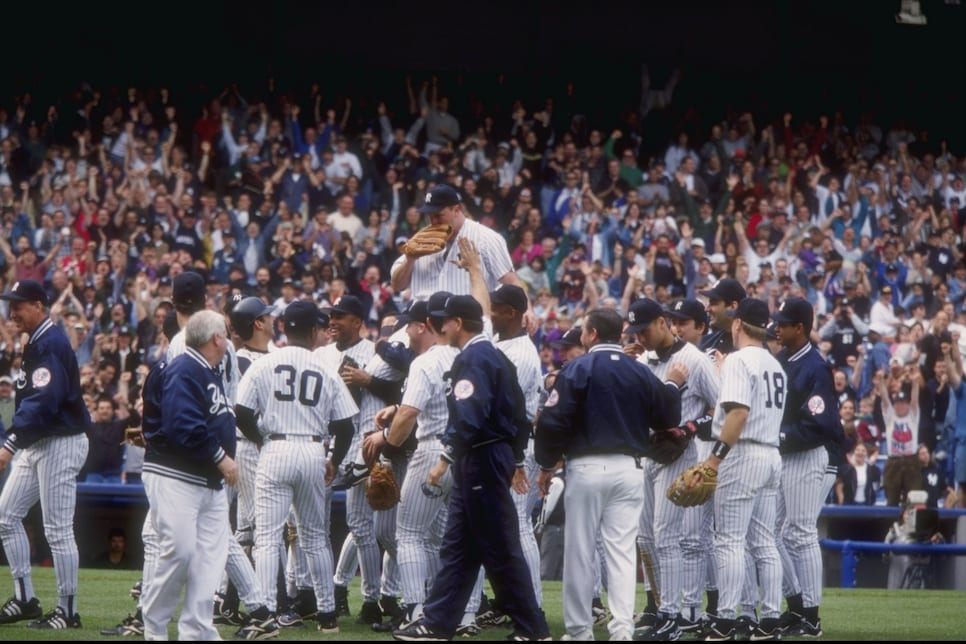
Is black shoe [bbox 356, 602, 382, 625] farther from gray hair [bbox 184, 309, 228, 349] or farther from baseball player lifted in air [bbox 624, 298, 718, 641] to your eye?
gray hair [bbox 184, 309, 228, 349]

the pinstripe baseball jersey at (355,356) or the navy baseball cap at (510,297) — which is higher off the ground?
the navy baseball cap at (510,297)

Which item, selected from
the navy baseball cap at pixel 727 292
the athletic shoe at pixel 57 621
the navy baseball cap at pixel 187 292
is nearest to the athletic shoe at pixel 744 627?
the navy baseball cap at pixel 727 292

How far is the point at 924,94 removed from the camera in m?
27.3

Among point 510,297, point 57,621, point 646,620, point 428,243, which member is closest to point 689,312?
point 510,297

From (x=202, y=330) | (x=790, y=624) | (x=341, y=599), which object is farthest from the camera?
(x=341, y=599)

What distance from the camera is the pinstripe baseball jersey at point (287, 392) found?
31.2 feet

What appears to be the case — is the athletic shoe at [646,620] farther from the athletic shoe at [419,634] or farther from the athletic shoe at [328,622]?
the athletic shoe at [328,622]

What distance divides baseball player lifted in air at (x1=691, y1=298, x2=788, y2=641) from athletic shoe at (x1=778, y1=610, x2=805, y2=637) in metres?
0.39

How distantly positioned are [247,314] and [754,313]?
131 inches

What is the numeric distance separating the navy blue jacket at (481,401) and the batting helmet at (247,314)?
1692 mm

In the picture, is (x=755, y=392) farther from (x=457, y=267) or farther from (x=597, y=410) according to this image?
(x=457, y=267)

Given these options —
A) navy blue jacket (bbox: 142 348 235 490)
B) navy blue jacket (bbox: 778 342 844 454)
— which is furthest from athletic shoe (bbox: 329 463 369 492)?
navy blue jacket (bbox: 778 342 844 454)

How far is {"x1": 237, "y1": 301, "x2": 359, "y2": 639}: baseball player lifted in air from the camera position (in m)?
9.43

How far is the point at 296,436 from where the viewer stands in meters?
9.52
